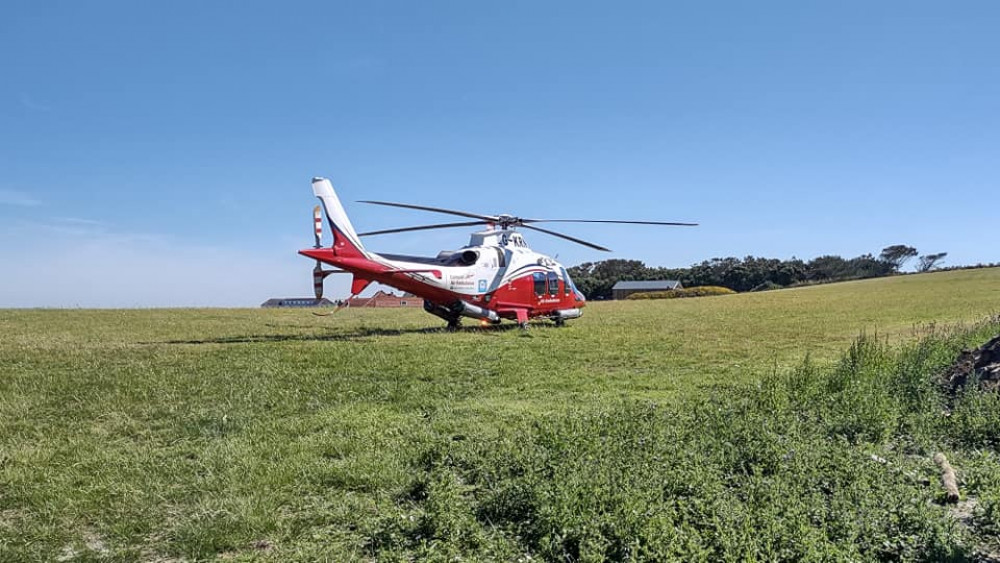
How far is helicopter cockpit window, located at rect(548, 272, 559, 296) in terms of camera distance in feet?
68.6

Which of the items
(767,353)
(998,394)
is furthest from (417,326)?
(998,394)

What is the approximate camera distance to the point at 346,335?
17.9m

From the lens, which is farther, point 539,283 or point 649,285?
point 649,285

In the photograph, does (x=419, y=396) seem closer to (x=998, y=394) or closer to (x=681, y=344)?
(x=998, y=394)

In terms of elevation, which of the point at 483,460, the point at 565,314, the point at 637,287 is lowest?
the point at 483,460

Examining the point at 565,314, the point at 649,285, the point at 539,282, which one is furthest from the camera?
the point at 649,285

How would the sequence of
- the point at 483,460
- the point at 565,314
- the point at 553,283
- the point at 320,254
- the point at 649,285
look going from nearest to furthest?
→ the point at 483,460, the point at 320,254, the point at 553,283, the point at 565,314, the point at 649,285

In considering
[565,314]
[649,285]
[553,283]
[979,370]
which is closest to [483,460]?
[979,370]

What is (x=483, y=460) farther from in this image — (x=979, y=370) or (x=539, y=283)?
(x=539, y=283)

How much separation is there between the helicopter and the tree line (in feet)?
197

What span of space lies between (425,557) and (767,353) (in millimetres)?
11975

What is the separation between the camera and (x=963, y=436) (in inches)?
246

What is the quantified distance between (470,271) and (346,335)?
387cm

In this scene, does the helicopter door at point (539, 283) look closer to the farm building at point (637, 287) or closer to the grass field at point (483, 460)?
the grass field at point (483, 460)
